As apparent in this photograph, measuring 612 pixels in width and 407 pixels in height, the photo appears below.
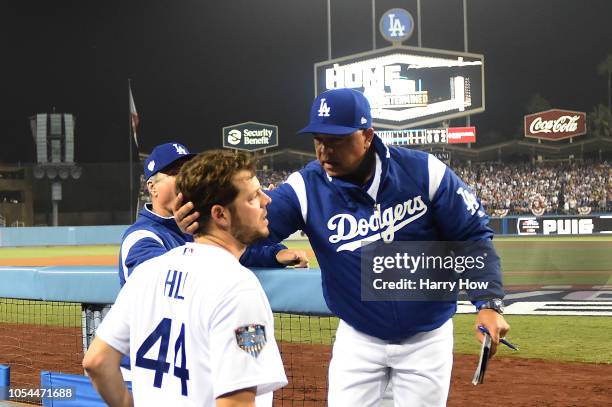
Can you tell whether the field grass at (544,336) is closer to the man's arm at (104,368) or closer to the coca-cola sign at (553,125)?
the man's arm at (104,368)

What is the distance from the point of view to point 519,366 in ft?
25.1

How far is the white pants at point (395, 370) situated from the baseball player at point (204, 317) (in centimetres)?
131

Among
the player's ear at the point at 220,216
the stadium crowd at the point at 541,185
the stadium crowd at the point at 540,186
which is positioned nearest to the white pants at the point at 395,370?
the player's ear at the point at 220,216

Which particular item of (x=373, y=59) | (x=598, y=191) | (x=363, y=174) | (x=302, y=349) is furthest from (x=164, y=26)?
(x=363, y=174)

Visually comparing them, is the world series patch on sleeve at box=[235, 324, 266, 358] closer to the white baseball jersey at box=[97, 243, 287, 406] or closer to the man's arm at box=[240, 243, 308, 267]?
the white baseball jersey at box=[97, 243, 287, 406]

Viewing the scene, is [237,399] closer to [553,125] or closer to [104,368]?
[104,368]

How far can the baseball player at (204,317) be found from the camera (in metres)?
1.80

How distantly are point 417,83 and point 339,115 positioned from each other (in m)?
37.7

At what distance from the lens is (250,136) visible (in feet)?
176

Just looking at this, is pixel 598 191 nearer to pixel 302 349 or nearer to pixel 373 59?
pixel 373 59

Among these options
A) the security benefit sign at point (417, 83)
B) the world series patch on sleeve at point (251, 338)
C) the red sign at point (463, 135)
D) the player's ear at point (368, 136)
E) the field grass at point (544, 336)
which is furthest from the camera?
the red sign at point (463, 135)

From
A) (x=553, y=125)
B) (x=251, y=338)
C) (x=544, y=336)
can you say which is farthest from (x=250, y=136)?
(x=251, y=338)

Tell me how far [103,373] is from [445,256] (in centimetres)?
170

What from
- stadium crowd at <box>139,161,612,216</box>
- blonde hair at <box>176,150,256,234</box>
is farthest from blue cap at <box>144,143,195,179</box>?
stadium crowd at <box>139,161,612,216</box>
